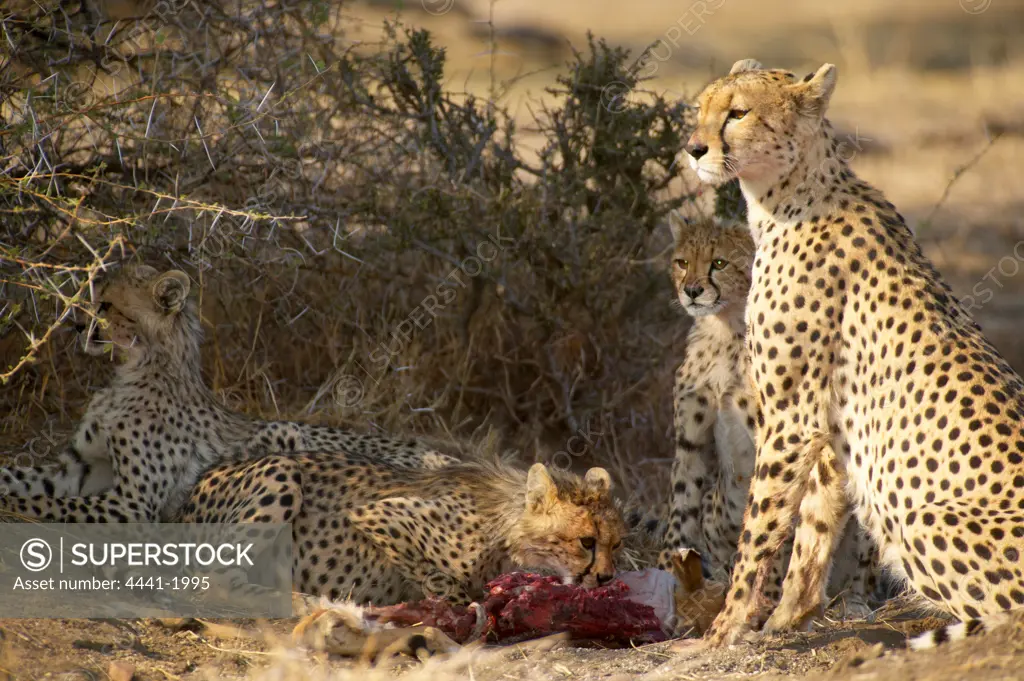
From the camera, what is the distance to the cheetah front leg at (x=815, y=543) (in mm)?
4180

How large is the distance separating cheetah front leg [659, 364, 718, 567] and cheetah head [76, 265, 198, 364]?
198 cm

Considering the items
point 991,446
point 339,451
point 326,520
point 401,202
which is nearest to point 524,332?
point 401,202

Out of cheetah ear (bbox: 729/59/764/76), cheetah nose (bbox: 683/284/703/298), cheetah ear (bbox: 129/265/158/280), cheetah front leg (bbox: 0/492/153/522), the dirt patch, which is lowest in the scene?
the dirt patch

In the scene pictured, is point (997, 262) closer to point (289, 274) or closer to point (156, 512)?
point (289, 274)

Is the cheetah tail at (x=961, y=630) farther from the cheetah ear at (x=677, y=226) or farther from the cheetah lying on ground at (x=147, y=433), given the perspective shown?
the cheetah lying on ground at (x=147, y=433)

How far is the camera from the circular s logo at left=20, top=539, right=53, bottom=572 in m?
4.39

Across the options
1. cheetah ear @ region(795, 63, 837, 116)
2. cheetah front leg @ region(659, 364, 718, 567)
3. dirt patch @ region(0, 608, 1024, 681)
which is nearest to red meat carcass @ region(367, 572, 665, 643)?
dirt patch @ region(0, 608, 1024, 681)

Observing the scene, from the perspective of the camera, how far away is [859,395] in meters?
4.07

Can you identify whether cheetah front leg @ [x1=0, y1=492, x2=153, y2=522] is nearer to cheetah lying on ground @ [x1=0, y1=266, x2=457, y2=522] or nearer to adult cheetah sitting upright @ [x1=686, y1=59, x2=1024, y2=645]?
cheetah lying on ground @ [x1=0, y1=266, x2=457, y2=522]

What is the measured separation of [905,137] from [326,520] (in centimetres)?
899

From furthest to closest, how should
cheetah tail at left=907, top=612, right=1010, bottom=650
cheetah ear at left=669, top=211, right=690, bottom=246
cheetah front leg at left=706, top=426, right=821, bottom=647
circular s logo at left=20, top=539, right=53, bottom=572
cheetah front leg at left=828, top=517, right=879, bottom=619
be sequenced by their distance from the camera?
cheetah ear at left=669, top=211, right=690, bottom=246, cheetah front leg at left=828, top=517, right=879, bottom=619, circular s logo at left=20, top=539, right=53, bottom=572, cheetah front leg at left=706, top=426, right=821, bottom=647, cheetah tail at left=907, top=612, right=1010, bottom=650

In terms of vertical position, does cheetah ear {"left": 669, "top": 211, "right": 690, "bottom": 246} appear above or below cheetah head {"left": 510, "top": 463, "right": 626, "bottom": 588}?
above

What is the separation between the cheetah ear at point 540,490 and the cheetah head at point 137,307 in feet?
5.22

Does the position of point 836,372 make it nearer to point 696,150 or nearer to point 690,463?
point 696,150
